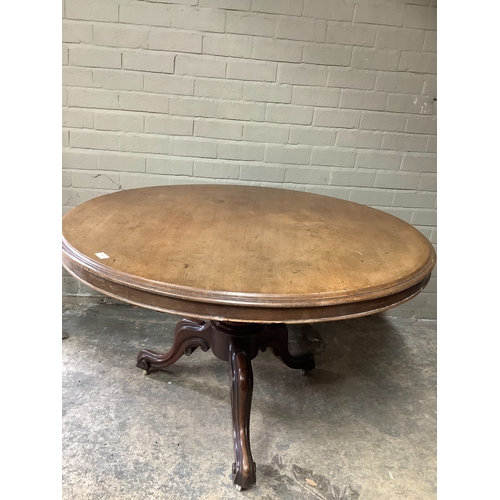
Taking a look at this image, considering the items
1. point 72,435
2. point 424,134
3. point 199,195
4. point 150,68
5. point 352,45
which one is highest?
point 352,45

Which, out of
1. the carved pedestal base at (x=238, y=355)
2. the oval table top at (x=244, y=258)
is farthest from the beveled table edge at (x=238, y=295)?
the carved pedestal base at (x=238, y=355)

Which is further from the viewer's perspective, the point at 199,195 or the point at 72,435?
the point at 199,195

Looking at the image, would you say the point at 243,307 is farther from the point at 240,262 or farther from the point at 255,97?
the point at 255,97

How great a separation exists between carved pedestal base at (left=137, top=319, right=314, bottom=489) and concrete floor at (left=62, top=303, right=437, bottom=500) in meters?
0.07

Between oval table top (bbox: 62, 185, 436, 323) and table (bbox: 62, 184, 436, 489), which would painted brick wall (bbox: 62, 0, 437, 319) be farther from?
oval table top (bbox: 62, 185, 436, 323)

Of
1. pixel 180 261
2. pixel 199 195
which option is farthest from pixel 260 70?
pixel 180 261

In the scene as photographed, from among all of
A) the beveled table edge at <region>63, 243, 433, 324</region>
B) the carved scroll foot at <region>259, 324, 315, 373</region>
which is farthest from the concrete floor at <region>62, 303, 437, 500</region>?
the beveled table edge at <region>63, 243, 433, 324</region>

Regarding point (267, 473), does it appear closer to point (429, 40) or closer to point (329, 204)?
point (329, 204)

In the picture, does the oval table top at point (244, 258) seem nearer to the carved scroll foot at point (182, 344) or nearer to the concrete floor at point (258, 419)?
the carved scroll foot at point (182, 344)

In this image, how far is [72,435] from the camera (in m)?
1.57

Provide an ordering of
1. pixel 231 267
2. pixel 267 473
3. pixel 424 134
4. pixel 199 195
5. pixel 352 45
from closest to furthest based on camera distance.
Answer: pixel 231 267 → pixel 267 473 → pixel 199 195 → pixel 352 45 → pixel 424 134

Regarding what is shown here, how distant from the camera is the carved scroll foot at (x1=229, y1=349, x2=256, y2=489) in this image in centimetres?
138

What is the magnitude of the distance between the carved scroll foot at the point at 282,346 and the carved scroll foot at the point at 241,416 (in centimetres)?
35

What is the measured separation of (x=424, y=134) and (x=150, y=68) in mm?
1460
